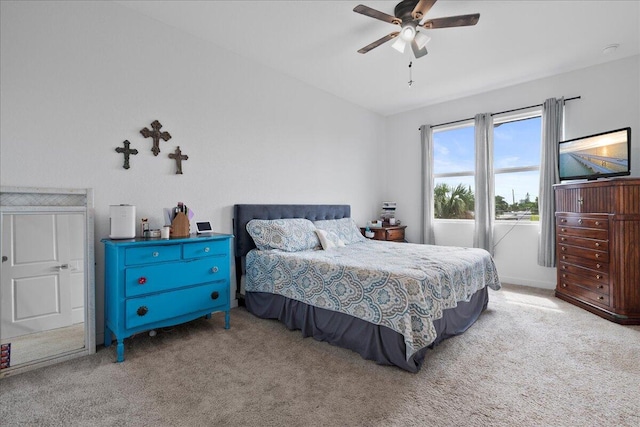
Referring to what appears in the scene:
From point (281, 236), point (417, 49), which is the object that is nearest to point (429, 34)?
point (417, 49)

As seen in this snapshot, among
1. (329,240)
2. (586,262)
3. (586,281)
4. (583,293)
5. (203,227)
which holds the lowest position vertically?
(583,293)

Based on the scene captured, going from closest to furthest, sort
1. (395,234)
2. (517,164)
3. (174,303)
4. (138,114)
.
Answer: (174,303), (138,114), (517,164), (395,234)

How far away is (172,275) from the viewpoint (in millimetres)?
2424

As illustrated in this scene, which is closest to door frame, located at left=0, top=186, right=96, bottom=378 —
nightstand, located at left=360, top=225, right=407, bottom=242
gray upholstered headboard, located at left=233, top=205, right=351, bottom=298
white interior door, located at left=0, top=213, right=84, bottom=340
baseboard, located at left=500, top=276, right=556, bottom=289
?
white interior door, located at left=0, top=213, right=84, bottom=340

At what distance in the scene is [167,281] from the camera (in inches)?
94.5

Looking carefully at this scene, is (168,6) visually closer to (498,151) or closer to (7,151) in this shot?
(7,151)

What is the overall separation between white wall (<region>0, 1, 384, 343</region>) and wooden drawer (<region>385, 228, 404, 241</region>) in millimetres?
1487

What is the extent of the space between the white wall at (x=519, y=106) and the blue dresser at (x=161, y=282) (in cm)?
371

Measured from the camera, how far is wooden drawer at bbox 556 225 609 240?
10.1 ft

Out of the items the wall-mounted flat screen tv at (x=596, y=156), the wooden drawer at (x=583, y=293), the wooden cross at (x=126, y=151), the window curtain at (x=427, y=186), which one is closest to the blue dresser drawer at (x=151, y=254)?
the wooden cross at (x=126, y=151)

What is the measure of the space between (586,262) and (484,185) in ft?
5.30

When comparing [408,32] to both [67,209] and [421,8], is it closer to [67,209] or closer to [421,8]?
[421,8]

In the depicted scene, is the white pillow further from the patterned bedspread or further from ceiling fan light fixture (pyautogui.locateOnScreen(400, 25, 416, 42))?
ceiling fan light fixture (pyautogui.locateOnScreen(400, 25, 416, 42))

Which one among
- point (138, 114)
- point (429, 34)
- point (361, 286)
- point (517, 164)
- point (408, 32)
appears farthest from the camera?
point (517, 164)
